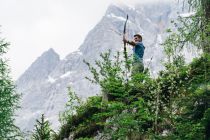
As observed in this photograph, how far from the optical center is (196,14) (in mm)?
13438

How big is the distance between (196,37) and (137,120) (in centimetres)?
517

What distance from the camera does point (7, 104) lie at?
76.4 feet

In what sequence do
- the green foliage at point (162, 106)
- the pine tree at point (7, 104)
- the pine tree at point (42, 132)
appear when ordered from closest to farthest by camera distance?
1. the green foliage at point (162, 106)
2. the pine tree at point (42, 132)
3. the pine tree at point (7, 104)

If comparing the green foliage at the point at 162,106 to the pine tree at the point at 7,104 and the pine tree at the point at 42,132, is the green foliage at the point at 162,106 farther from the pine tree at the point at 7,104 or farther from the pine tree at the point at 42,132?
the pine tree at the point at 7,104

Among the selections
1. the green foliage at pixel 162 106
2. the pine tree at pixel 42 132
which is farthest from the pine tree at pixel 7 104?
the green foliage at pixel 162 106

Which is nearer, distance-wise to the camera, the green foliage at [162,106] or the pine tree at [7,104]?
the green foliage at [162,106]

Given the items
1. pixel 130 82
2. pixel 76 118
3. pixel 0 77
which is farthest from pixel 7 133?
pixel 130 82

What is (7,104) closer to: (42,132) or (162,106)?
(42,132)

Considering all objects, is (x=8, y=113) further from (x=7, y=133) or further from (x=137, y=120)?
(x=137, y=120)

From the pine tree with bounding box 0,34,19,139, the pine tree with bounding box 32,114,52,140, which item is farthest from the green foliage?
the pine tree with bounding box 0,34,19,139

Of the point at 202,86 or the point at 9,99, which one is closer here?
the point at 202,86

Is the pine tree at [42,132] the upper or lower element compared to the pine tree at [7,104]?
lower

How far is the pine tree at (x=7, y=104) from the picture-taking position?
75.2 feet

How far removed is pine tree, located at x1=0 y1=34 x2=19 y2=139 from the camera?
2291 centimetres
